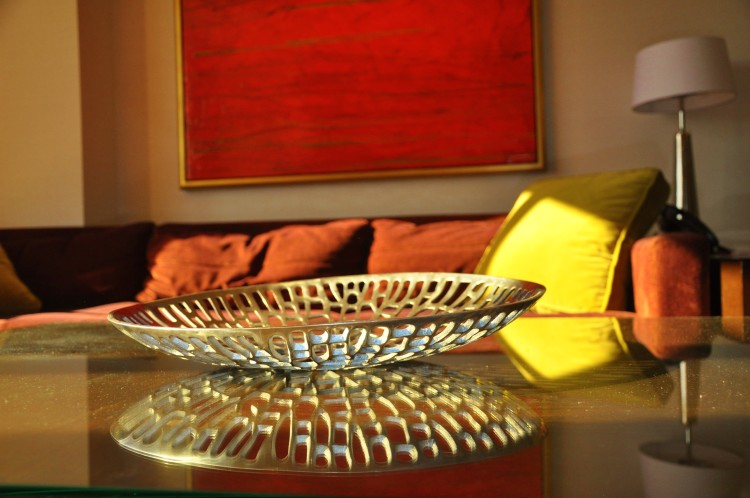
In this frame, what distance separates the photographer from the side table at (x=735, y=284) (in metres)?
1.84

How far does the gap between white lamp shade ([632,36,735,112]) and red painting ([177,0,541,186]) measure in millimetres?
500

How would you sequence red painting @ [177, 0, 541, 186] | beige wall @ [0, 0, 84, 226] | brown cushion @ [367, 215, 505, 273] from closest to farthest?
1. brown cushion @ [367, 215, 505, 273]
2. red painting @ [177, 0, 541, 186]
3. beige wall @ [0, 0, 84, 226]

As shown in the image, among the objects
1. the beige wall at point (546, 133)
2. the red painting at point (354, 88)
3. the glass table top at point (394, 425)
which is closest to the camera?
the glass table top at point (394, 425)

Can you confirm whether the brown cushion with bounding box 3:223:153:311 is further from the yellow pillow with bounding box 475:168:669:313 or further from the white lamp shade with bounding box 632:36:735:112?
the white lamp shade with bounding box 632:36:735:112

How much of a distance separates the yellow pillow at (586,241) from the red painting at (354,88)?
99cm

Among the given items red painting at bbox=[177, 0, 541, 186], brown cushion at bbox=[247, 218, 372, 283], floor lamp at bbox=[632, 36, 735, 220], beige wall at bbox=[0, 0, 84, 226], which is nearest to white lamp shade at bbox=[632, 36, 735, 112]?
floor lamp at bbox=[632, 36, 735, 220]

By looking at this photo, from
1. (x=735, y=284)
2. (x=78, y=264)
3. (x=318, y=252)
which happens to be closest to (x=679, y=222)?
(x=735, y=284)

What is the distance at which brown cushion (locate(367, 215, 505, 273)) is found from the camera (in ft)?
7.80

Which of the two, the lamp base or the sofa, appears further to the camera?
the lamp base

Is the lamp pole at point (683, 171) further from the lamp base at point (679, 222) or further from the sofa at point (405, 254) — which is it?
the sofa at point (405, 254)

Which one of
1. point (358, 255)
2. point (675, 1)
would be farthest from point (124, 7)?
point (675, 1)

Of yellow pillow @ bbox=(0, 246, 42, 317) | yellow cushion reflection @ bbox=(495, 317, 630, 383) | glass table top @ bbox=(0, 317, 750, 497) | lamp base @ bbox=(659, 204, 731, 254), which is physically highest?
lamp base @ bbox=(659, 204, 731, 254)

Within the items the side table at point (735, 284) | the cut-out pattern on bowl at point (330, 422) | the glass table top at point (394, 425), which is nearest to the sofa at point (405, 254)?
the side table at point (735, 284)

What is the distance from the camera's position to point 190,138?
333 cm
